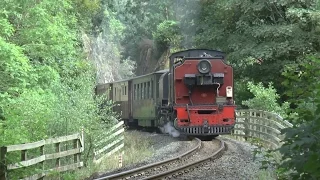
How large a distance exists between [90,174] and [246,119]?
1028 cm

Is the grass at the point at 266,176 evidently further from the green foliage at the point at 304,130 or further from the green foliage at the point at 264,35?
the green foliage at the point at 264,35

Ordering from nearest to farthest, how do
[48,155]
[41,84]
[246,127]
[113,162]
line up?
[48,155] → [113,162] → [41,84] → [246,127]

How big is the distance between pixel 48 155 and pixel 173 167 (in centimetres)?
322

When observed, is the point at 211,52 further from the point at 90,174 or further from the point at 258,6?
→ the point at 90,174

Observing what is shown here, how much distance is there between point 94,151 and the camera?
1356 centimetres

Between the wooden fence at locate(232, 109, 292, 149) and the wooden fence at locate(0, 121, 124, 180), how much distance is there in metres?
4.88

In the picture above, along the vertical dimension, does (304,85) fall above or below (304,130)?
above

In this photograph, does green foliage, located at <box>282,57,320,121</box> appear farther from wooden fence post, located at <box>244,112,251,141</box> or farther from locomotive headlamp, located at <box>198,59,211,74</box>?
wooden fence post, located at <box>244,112,251,141</box>

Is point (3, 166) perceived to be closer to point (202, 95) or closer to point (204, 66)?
point (204, 66)

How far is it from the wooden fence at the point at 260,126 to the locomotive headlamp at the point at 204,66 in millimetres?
2463

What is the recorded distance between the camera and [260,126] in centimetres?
1806

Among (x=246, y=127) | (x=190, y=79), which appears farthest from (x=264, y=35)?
(x=190, y=79)

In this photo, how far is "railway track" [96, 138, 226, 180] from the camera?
1033 cm

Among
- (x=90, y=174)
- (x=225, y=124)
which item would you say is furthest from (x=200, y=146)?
(x=90, y=174)
